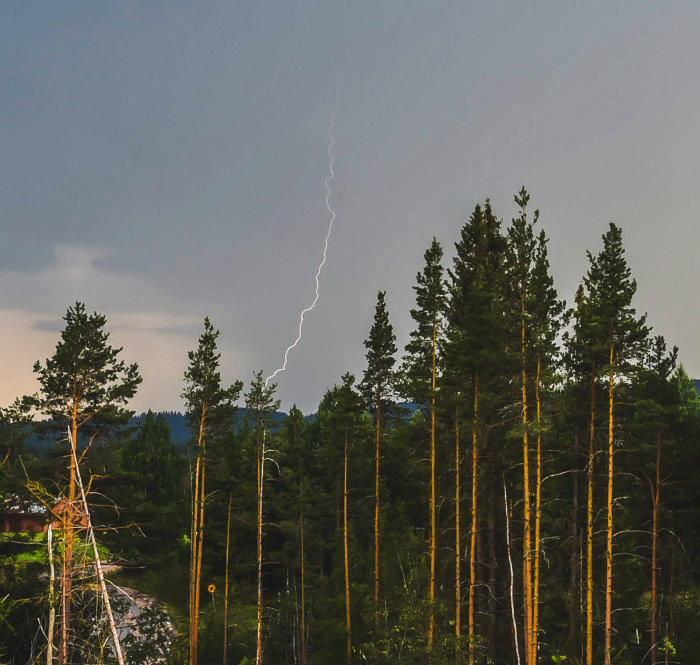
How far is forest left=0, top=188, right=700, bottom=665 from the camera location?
1006 inches

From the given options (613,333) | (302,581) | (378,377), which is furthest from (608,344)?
(302,581)

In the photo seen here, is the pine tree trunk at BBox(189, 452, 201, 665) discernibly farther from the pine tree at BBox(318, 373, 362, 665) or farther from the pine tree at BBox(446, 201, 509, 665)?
the pine tree at BBox(446, 201, 509, 665)

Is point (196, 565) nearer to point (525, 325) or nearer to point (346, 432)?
point (346, 432)

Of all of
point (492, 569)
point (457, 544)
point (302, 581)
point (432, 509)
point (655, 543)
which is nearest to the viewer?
point (457, 544)

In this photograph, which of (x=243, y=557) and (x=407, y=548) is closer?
(x=407, y=548)

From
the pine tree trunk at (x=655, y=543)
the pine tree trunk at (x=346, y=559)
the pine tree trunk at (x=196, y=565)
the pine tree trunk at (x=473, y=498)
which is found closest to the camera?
the pine tree trunk at (x=473, y=498)

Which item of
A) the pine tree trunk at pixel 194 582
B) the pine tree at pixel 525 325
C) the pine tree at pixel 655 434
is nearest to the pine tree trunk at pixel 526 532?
the pine tree at pixel 525 325

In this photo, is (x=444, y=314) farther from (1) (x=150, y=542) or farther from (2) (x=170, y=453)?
(2) (x=170, y=453)

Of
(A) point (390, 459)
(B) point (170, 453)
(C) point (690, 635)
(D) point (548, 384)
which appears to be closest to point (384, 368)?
(A) point (390, 459)

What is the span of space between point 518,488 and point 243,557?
27623 mm

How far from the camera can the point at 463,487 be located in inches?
1248

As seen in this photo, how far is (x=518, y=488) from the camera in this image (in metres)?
29.7

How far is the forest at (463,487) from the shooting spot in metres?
25.6

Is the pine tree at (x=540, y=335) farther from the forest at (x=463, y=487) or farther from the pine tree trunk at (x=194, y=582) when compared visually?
the pine tree trunk at (x=194, y=582)
